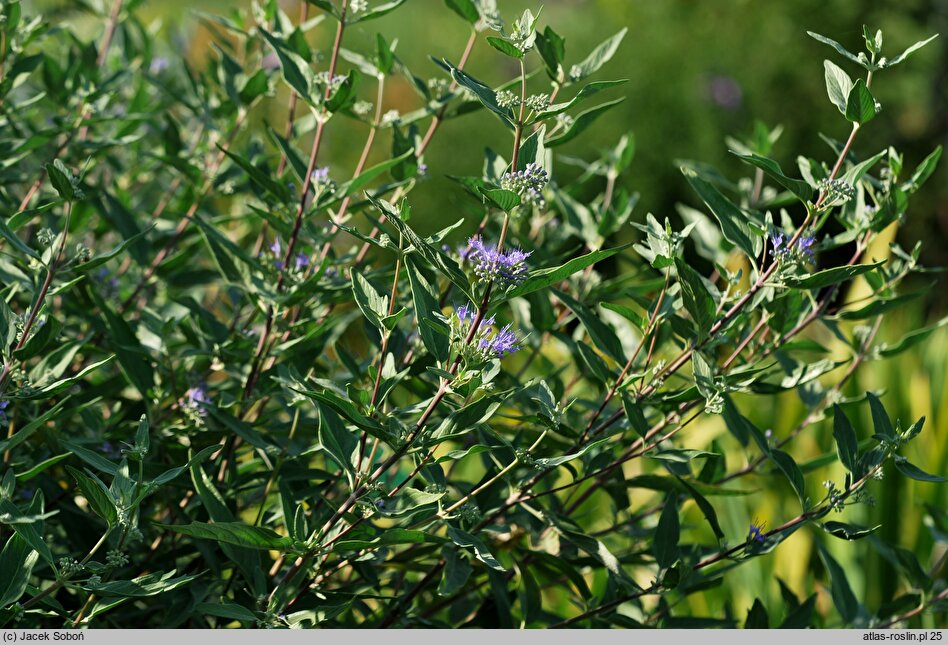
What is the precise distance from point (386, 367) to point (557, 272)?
260 mm

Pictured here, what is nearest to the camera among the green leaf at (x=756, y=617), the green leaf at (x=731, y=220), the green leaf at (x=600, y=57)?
the green leaf at (x=731, y=220)

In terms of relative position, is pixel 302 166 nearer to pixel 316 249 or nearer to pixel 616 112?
pixel 316 249

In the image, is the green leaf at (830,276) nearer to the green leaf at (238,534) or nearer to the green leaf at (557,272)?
the green leaf at (557,272)

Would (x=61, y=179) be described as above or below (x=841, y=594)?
above

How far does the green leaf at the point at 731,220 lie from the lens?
1.01 metres

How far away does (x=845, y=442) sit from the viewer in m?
1.08

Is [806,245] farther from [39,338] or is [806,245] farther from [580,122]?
[39,338]

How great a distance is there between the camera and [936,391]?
2.83 meters

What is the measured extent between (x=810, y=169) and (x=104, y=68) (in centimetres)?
132

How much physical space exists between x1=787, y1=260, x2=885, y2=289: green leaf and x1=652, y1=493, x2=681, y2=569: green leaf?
13.5 inches

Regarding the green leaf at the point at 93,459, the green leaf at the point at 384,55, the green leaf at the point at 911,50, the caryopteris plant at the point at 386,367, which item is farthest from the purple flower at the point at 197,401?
the green leaf at the point at 911,50

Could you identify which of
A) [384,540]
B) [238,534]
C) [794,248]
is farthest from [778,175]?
[238,534]

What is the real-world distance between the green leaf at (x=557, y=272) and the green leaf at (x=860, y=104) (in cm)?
30
